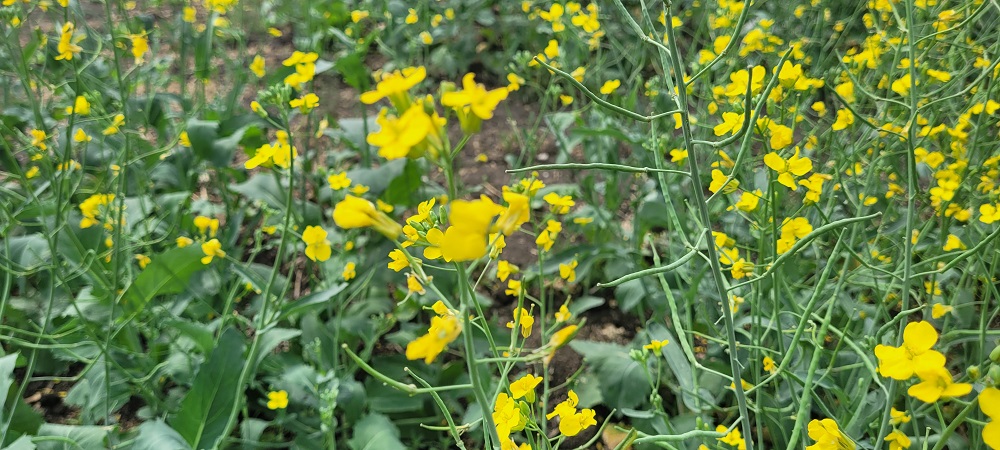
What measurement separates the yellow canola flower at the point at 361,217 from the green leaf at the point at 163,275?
5.37ft

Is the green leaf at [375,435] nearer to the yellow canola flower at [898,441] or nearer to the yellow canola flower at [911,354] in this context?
the yellow canola flower at [898,441]

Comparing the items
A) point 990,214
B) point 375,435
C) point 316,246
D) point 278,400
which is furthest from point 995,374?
point 278,400

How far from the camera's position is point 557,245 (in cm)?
295

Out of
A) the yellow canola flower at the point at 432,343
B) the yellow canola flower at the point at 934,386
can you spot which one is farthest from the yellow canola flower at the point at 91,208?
the yellow canola flower at the point at 934,386

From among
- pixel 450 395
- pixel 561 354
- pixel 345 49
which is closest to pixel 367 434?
pixel 450 395

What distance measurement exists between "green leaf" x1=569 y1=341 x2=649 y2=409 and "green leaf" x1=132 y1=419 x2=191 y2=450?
112 cm

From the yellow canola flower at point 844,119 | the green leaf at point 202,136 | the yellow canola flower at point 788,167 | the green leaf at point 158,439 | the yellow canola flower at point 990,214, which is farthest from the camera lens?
the green leaf at point 202,136

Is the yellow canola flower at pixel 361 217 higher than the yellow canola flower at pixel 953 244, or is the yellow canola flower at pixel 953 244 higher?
the yellow canola flower at pixel 361 217

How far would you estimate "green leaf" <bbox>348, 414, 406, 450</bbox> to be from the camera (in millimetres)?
1863

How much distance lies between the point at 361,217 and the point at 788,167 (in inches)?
35.2

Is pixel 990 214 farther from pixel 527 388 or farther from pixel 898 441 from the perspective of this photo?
pixel 527 388

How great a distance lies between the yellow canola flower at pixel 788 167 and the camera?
1181mm

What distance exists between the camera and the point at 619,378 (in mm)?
1982

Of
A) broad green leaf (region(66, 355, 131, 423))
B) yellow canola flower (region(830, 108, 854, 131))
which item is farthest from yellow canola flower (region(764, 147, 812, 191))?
broad green leaf (region(66, 355, 131, 423))
